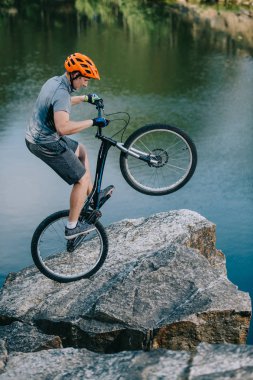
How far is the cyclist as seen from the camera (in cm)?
1038

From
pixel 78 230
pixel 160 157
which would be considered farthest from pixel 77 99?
pixel 78 230

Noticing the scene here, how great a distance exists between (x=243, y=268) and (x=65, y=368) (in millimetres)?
19509

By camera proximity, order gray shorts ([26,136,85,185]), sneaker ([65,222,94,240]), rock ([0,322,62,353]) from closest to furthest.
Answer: gray shorts ([26,136,85,185]), sneaker ([65,222,94,240]), rock ([0,322,62,353])

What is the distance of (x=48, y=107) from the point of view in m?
10.6

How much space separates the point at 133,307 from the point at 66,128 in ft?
11.9

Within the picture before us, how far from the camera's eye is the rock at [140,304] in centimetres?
1198

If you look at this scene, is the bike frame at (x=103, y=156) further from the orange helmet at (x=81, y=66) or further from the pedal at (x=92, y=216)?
the orange helmet at (x=81, y=66)

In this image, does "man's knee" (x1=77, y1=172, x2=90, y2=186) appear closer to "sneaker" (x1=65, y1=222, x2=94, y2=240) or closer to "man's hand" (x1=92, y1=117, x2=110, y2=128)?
"sneaker" (x1=65, y1=222, x2=94, y2=240)

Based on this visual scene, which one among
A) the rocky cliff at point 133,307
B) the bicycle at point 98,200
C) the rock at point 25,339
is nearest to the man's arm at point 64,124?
the bicycle at point 98,200

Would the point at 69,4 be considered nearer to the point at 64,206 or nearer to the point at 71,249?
the point at 64,206

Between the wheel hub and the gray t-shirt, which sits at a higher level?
the gray t-shirt

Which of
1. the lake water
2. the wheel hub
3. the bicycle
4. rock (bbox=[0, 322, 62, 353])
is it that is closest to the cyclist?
the bicycle

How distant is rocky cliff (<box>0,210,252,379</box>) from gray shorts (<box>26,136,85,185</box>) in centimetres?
243

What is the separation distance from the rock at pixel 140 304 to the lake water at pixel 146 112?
45.6 ft
